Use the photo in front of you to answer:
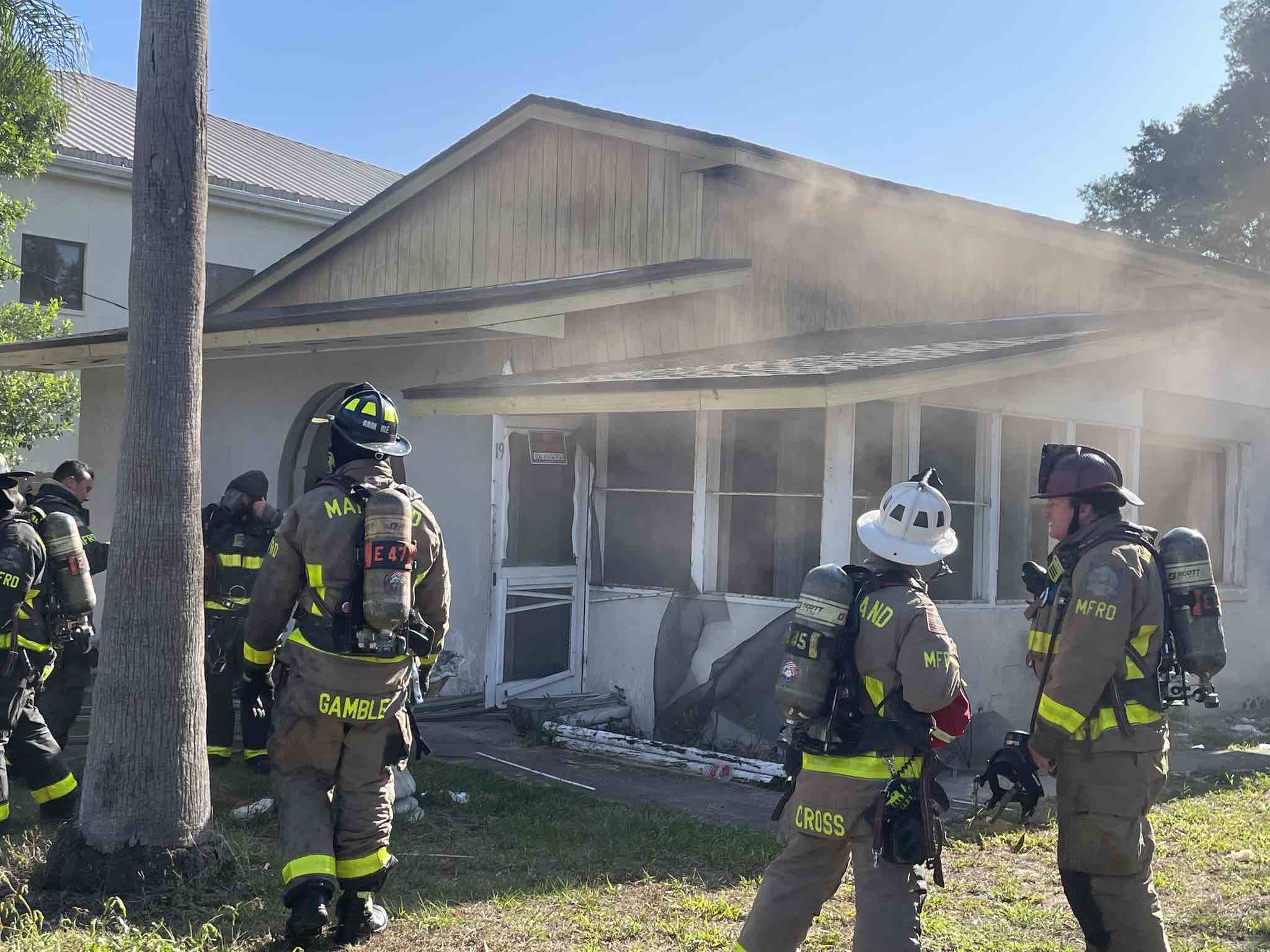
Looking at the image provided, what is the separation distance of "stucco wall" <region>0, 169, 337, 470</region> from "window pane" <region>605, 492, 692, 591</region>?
12808 mm

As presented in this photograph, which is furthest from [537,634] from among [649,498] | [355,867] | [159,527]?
[355,867]

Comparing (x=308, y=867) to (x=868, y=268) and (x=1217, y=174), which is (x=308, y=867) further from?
(x=1217, y=174)

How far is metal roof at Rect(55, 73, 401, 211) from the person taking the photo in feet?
67.4

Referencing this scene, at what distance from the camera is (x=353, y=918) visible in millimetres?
4344

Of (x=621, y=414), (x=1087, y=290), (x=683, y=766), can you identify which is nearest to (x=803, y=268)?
(x=621, y=414)

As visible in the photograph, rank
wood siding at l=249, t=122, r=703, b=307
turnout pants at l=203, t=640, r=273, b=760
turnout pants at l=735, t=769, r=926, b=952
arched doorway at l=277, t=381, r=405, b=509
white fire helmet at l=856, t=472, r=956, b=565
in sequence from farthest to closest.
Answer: arched doorway at l=277, t=381, r=405, b=509 → wood siding at l=249, t=122, r=703, b=307 → turnout pants at l=203, t=640, r=273, b=760 → white fire helmet at l=856, t=472, r=956, b=565 → turnout pants at l=735, t=769, r=926, b=952

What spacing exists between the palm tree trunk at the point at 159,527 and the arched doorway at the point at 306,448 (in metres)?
5.93

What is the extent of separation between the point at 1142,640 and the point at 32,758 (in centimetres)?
509

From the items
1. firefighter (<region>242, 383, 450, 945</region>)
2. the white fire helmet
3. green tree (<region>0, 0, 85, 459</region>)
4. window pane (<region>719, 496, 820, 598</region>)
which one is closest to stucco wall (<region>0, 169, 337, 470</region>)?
green tree (<region>0, 0, 85, 459</region>)

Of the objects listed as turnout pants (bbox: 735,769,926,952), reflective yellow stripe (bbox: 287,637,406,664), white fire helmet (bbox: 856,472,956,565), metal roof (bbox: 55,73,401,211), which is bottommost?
turnout pants (bbox: 735,769,926,952)

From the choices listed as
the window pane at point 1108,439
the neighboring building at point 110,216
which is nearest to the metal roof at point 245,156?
the neighboring building at point 110,216

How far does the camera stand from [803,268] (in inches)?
413

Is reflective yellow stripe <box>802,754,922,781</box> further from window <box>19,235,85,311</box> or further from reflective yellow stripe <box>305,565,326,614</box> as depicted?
window <box>19,235,85,311</box>

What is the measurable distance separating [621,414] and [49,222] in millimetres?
14491
